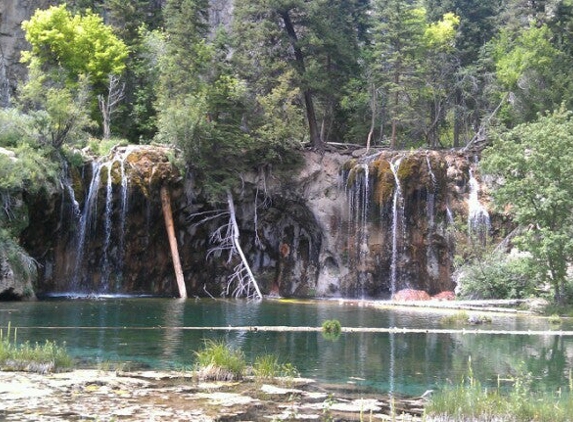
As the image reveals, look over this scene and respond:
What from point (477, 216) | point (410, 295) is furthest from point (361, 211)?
point (477, 216)

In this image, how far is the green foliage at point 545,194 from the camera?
23344 millimetres

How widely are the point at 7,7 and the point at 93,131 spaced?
36.6 feet

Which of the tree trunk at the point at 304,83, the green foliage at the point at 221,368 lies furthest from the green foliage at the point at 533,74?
the green foliage at the point at 221,368

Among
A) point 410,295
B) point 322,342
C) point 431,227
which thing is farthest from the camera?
point 431,227

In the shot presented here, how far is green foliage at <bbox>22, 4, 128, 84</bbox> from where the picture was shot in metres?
37.5

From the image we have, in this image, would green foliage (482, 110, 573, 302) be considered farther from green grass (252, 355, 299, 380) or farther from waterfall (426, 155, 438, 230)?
green grass (252, 355, 299, 380)

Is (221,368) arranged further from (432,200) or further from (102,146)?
(432,200)

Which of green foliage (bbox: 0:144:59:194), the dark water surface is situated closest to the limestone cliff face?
green foliage (bbox: 0:144:59:194)

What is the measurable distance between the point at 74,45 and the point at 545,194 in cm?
2507

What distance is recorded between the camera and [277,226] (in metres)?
36.8

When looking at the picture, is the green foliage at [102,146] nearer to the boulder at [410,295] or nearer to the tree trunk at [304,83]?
the tree trunk at [304,83]

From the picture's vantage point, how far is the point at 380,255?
34.0m

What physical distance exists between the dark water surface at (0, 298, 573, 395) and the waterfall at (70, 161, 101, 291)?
6.53 metres

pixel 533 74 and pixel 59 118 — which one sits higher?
pixel 533 74
